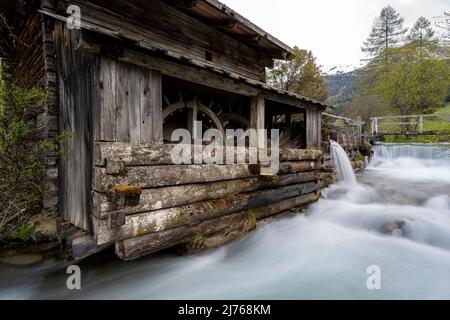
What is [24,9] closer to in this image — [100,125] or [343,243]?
[100,125]

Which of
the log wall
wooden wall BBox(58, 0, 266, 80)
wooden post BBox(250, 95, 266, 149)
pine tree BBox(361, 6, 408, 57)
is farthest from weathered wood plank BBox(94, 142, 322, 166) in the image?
pine tree BBox(361, 6, 408, 57)

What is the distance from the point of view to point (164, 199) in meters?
3.29

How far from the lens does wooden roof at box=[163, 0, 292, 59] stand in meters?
5.41

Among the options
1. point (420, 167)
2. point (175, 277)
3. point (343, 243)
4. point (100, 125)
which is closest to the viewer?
point (100, 125)

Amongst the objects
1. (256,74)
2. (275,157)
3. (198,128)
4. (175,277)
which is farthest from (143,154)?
(256,74)

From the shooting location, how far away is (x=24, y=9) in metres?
5.10

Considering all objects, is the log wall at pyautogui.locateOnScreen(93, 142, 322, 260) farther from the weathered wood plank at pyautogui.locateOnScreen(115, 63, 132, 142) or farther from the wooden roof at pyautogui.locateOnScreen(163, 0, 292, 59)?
the wooden roof at pyautogui.locateOnScreen(163, 0, 292, 59)

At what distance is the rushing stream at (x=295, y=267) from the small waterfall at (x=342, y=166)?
3.16 metres

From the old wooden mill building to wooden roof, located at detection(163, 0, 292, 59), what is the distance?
4 cm

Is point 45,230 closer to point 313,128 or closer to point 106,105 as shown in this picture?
point 106,105

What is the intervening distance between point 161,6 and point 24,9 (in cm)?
279

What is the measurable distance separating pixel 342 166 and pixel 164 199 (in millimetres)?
7883

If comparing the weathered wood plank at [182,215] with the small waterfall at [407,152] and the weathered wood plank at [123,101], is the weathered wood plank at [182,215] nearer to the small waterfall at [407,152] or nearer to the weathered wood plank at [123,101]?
the weathered wood plank at [123,101]

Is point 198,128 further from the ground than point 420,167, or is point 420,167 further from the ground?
point 198,128
